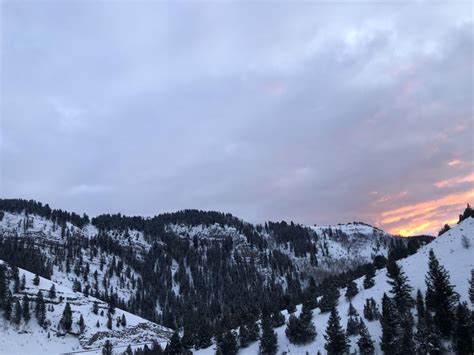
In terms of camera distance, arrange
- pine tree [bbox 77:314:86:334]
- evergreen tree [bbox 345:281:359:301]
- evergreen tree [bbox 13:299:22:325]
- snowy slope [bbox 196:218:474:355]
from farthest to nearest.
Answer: pine tree [bbox 77:314:86:334], evergreen tree [bbox 13:299:22:325], evergreen tree [bbox 345:281:359:301], snowy slope [bbox 196:218:474:355]

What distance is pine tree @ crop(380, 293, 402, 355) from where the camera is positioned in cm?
5588

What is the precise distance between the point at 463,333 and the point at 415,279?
2359 cm

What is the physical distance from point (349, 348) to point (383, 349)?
20.5 ft

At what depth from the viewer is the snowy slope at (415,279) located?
66.4 metres

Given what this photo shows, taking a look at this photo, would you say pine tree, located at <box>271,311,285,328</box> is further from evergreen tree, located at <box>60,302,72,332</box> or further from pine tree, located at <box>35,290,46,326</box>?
pine tree, located at <box>35,290,46,326</box>

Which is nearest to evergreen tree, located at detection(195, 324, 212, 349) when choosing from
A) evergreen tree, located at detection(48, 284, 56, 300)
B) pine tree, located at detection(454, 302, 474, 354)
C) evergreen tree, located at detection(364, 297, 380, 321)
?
evergreen tree, located at detection(364, 297, 380, 321)

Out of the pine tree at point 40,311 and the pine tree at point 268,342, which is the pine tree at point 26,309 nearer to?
the pine tree at point 40,311

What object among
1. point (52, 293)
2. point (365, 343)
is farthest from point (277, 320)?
point (52, 293)

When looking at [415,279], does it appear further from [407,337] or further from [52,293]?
[52,293]

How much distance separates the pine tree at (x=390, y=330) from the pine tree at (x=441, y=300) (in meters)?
5.31

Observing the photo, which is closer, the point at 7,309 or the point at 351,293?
the point at 351,293

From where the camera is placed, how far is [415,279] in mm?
73188

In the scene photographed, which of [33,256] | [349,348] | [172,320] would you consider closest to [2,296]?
[349,348]

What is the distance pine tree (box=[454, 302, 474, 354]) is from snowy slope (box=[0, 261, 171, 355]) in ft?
258
